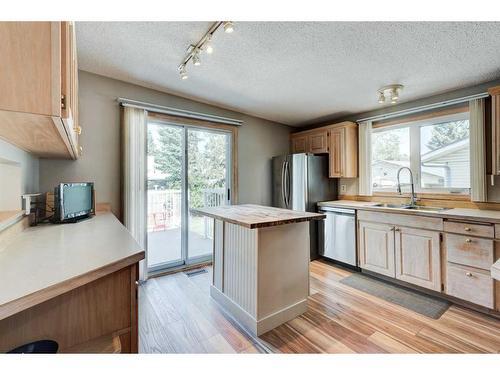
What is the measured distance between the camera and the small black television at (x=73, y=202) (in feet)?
5.99

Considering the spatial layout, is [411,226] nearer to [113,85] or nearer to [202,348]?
[202,348]

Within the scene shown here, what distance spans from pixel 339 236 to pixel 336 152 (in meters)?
1.29

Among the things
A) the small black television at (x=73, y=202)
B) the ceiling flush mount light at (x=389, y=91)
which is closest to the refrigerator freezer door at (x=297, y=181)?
the ceiling flush mount light at (x=389, y=91)

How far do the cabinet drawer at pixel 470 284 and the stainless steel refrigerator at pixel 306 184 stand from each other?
1.57 metres

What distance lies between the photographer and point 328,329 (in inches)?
73.9

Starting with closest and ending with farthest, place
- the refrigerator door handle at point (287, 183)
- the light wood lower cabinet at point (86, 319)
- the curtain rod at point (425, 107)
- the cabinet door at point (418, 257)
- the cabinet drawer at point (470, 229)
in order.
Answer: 1. the light wood lower cabinet at point (86, 319)
2. the cabinet drawer at point (470, 229)
3. the cabinet door at point (418, 257)
4. the curtain rod at point (425, 107)
5. the refrigerator door handle at point (287, 183)

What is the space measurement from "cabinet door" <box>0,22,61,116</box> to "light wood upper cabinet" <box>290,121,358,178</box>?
3.38 meters

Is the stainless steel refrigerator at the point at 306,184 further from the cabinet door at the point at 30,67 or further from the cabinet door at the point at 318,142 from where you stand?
the cabinet door at the point at 30,67

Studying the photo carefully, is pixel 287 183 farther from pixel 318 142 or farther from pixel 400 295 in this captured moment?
pixel 400 295

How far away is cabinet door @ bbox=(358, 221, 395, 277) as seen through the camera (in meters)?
2.68

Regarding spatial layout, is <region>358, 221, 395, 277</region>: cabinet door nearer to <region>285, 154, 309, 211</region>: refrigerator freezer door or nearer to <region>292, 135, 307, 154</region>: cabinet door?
<region>285, 154, 309, 211</region>: refrigerator freezer door
